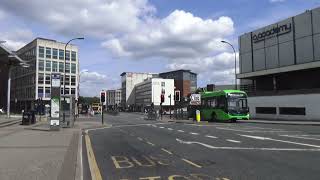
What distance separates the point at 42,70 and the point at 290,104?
83882mm

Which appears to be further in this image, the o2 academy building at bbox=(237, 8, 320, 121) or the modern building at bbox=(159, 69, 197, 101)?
the modern building at bbox=(159, 69, 197, 101)

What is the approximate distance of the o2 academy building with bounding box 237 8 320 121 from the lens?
5469cm

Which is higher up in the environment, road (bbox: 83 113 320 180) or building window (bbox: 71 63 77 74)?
building window (bbox: 71 63 77 74)

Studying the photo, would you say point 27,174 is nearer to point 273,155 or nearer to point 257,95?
point 273,155

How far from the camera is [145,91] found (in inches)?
6796

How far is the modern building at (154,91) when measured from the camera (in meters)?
162

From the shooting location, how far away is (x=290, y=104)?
56344 mm

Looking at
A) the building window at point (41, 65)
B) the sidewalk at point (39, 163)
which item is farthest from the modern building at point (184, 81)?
the sidewalk at point (39, 163)

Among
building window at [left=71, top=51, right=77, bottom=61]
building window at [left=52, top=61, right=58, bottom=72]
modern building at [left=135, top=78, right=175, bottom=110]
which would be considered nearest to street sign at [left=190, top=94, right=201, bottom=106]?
building window at [left=52, top=61, right=58, bottom=72]

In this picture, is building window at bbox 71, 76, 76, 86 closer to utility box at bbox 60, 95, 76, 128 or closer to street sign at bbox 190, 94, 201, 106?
street sign at bbox 190, 94, 201, 106

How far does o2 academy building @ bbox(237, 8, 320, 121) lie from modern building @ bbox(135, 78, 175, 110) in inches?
3347

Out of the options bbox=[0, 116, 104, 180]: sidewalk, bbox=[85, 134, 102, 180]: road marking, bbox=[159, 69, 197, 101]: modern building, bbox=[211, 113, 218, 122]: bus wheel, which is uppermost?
bbox=[159, 69, 197, 101]: modern building

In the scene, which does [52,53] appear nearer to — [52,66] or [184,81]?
[52,66]

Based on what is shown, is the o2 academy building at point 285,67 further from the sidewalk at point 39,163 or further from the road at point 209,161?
the sidewalk at point 39,163
